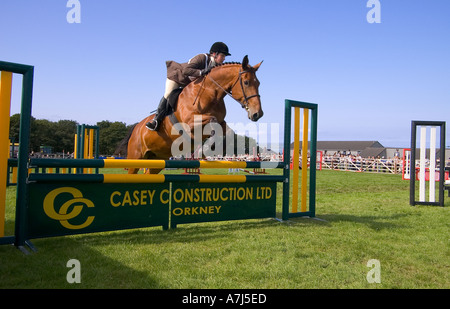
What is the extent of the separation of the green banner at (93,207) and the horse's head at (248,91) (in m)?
1.48

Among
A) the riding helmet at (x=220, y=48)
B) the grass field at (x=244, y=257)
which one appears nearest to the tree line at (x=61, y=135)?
→ the riding helmet at (x=220, y=48)

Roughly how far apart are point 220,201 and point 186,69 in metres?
1.98

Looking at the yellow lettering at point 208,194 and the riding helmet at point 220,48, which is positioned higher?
the riding helmet at point 220,48

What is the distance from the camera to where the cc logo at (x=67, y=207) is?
11.9 ft

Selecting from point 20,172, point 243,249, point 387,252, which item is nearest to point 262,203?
point 243,249

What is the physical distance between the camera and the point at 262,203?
5129 mm

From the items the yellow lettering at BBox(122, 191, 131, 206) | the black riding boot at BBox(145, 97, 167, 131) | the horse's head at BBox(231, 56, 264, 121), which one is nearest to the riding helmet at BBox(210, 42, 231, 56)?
the horse's head at BBox(231, 56, 264, 121)

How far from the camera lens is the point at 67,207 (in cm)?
371

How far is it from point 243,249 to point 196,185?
4.37ft

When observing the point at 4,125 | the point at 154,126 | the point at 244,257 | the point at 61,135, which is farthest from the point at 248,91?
the point at 61,135

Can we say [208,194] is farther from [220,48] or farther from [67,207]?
[220,48]

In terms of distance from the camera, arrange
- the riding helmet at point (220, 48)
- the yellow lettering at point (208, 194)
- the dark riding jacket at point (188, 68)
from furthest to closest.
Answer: the riding helmet at point (220, 48)
the dark riding jacket at point (188, 68)
the yellow lettering at point (208, 194)

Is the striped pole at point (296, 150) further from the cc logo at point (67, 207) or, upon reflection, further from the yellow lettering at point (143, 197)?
the cc logo at point (67, 207)

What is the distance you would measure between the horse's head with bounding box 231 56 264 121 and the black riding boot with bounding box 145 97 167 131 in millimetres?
1180
